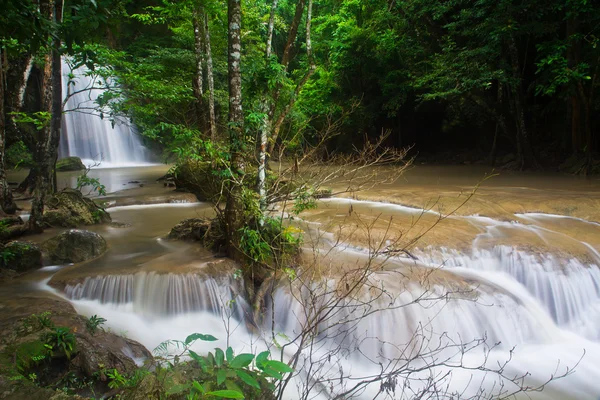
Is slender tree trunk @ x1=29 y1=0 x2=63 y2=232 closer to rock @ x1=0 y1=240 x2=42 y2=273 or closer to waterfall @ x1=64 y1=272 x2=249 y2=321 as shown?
rock @ x1=0 y1=240 x2=42 y2=273

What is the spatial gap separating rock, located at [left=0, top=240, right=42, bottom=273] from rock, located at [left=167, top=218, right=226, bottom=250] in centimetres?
216

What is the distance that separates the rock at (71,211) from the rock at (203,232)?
2.26 meters

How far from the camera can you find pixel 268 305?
18.5 feet

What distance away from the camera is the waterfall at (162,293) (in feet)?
18.0

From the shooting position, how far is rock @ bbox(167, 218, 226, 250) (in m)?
6.66

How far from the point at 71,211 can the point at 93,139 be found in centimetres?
1607

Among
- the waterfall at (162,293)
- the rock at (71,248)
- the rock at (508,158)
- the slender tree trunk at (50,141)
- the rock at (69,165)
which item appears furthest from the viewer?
the rock at (69,165)

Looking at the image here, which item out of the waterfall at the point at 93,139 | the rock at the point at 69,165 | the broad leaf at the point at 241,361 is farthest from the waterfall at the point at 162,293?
the waterfall at the point at 93,139

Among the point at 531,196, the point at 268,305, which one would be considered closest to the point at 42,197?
the point at 268,305

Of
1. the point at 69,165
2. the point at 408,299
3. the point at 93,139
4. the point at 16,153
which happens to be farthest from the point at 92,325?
the point at 93,139

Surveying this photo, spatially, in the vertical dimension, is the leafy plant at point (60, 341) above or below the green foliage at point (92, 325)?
above

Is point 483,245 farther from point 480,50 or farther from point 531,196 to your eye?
point 480,50

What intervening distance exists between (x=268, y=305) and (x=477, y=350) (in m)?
2.90

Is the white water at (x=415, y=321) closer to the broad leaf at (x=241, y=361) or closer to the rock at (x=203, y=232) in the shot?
the rock at (x=203, y=232)
